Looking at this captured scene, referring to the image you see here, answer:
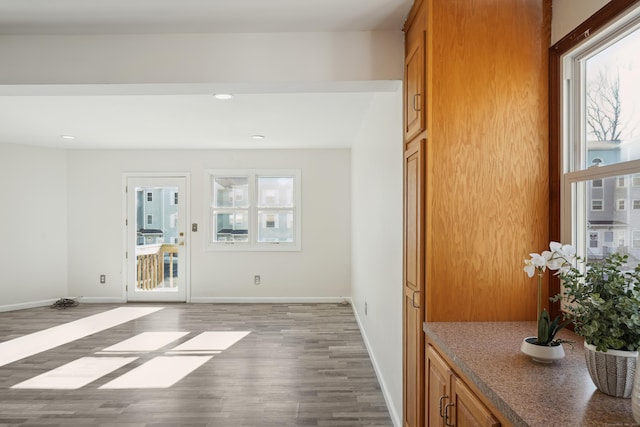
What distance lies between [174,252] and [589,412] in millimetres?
6239

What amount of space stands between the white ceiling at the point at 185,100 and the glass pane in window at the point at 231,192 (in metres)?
0.61

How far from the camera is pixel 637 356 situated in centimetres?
108

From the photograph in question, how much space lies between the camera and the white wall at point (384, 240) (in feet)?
8.45

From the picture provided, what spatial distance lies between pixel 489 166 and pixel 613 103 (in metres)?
0.52

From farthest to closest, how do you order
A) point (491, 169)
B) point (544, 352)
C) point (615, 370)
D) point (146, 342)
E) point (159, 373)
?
point (146, 342) → point (159, 373) → point (491, 169) → point (544, 352) → point (615, 370)

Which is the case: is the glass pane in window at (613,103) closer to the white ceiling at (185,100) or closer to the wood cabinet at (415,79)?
the wood cabinet at (415,79)

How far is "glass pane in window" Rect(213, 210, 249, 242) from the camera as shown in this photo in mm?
6445

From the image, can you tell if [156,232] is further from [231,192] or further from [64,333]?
[64,333]

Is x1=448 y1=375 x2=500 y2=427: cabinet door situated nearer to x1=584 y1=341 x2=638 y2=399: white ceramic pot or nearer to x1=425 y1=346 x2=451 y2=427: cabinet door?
x1=425 y1=346 x2=451 y2=427: cabinet door

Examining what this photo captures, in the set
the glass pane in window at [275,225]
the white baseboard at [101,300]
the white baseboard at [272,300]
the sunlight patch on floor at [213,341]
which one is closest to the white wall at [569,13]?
the sunlight patch on floor at [213,341]

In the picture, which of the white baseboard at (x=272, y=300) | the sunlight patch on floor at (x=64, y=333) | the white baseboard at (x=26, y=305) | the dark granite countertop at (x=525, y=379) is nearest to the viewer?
the dark granite countertop at (x=525, y=379)

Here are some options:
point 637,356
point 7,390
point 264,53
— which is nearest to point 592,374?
point 637,356

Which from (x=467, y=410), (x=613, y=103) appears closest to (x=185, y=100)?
A: (x=613, y=103)

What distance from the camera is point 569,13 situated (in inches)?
69.0
